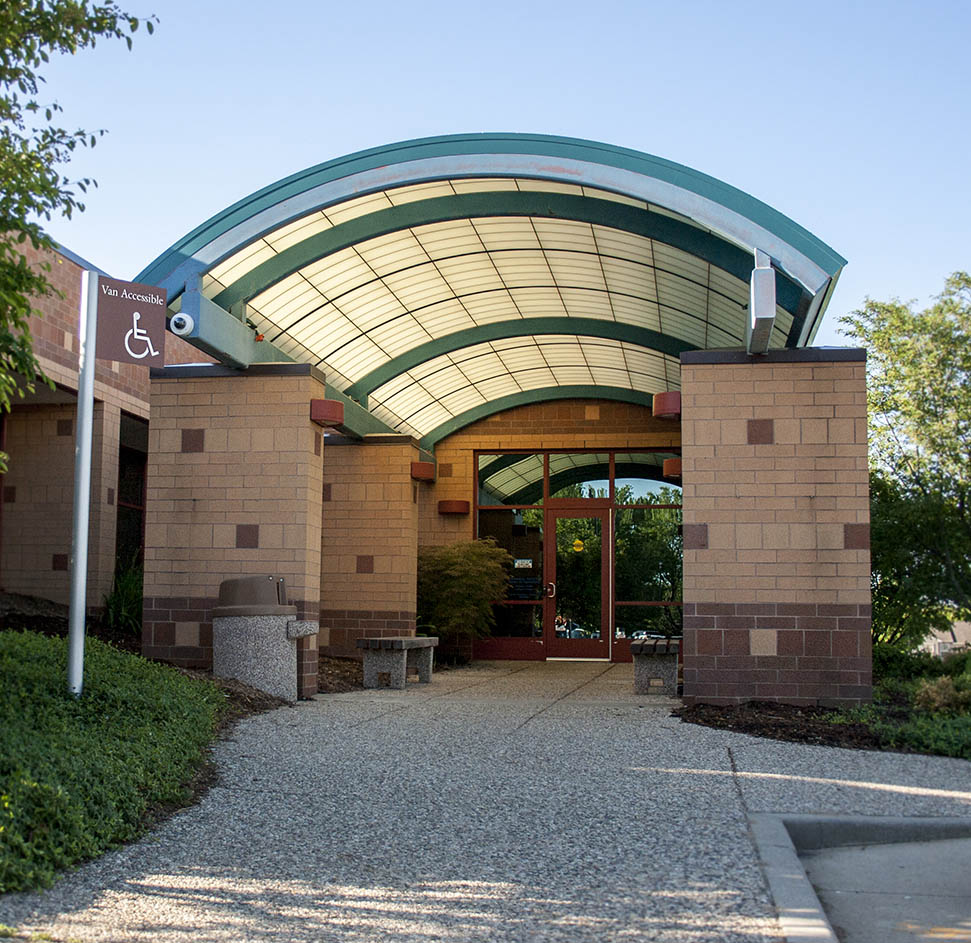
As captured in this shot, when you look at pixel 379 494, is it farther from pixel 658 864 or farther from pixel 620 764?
pixel 658 864

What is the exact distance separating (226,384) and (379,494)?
17.0 ft

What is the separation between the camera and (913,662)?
1350cm

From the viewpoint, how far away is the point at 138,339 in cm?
808

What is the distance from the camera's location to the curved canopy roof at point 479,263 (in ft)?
34.0

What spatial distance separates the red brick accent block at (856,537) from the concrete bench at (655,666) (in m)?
2.63

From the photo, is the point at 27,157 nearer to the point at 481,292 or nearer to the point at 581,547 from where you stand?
the point at 481,292

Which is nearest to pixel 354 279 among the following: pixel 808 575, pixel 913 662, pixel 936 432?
pixel 808 575

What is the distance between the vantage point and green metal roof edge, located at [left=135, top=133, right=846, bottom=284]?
998cm

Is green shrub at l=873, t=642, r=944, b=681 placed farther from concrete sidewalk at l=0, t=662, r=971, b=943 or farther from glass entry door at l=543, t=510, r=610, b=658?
glass entry door at l=543, t=510, r=610, b=658

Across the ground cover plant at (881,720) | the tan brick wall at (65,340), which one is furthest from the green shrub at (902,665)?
the tan brick wall at (65,340)

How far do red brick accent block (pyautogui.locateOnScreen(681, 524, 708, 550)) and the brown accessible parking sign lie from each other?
16.7 ft

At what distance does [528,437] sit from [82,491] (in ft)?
43.5

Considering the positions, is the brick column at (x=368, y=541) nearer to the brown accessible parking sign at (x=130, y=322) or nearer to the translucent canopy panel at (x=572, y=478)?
the translucent canopy panel at (x=572, y=478)

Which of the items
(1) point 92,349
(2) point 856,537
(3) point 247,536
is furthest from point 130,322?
(2) point 856,537
